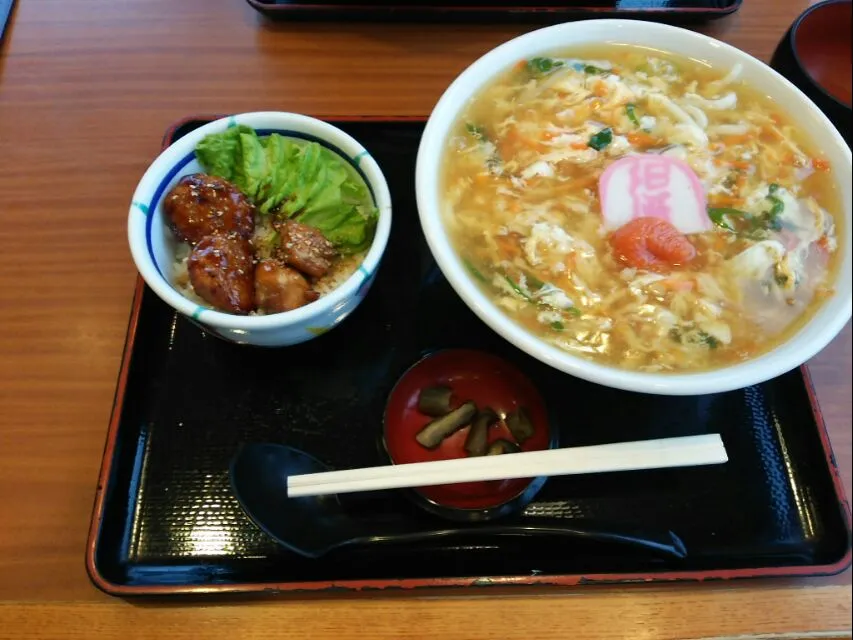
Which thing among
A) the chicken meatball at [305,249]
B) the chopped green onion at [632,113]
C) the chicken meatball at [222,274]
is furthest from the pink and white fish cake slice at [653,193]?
the chicken meatball at [222,274]

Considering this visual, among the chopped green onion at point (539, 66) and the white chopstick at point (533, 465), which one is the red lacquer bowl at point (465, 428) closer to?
the white chopstick at point (533, 465)

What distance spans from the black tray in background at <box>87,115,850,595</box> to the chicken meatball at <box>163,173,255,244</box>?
25 cm

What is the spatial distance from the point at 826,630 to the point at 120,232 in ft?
6.27

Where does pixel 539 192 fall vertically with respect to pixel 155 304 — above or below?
above

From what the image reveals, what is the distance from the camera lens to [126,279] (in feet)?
5.16

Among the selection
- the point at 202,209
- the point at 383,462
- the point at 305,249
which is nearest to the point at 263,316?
the point at 305,249

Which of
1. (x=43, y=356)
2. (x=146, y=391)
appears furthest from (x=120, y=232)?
(x=146, y=391)

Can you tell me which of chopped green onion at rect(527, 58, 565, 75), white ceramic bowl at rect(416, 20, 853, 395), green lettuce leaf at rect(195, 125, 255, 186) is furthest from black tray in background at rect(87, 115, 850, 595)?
chopped green onion at rect(527, 58, 565, 75)

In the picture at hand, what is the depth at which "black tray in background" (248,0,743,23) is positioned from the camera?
1904 millimetres

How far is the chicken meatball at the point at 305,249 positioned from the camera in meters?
1.33

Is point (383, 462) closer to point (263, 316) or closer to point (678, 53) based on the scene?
point (263, 316)

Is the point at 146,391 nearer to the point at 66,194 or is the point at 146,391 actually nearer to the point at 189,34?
the point at 66,194

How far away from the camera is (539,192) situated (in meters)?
1.45

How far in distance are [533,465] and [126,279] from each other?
1.13 m
